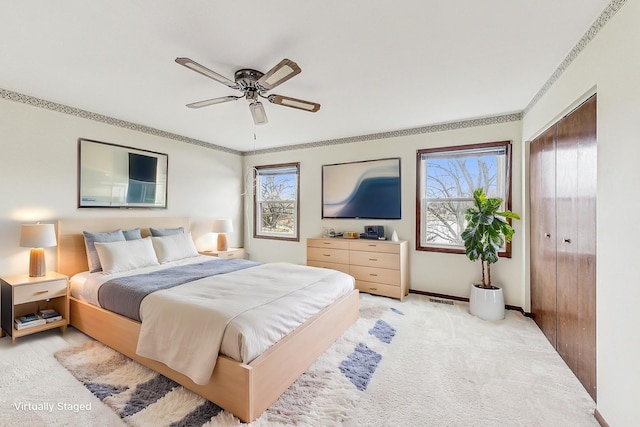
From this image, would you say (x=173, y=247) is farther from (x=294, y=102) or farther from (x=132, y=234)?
(x=294, y=102)

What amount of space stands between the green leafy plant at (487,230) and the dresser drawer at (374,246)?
0.91 metres

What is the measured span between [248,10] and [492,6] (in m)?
1.48

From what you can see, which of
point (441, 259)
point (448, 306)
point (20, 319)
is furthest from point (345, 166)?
point (20, 319)

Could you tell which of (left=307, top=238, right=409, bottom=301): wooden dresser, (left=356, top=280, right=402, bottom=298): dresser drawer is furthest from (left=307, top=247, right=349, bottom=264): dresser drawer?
(left=356, top=280, right=402, bottom=298): dresser drawer

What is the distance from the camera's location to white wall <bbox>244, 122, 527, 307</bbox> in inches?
142

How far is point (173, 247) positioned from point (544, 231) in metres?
4.42

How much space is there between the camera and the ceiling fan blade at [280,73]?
6.06 ft

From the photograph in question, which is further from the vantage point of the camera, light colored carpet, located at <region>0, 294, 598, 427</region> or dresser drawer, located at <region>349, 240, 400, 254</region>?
dresser drawer, located at <region>349, 240, 400, 254</region>

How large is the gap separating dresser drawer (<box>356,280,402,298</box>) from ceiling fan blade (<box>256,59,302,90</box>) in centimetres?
300

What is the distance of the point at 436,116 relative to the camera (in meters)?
3.69

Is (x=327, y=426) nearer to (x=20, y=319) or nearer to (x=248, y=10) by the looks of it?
(x=248, y=10)

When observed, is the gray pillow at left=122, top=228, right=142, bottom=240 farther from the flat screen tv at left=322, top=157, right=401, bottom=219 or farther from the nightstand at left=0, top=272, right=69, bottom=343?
the flat screen tv at left=322, top=157, right=401, bottom=219

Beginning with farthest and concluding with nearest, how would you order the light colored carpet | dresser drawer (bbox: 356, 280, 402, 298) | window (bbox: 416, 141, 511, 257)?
dresser drawer (bbox: 356, 280, 402, 298), window (bbox: 416, 141, 511, 257), the light colored carpet

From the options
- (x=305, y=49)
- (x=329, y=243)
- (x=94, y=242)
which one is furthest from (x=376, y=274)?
(x=94, y=242)
